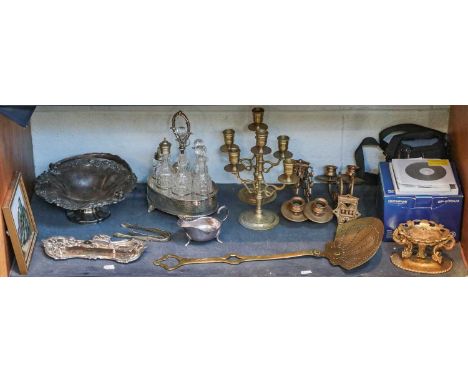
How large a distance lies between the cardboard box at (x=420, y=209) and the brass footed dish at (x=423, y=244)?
67 millimetres

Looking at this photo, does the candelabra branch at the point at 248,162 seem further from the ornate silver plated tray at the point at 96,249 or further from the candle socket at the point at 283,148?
the ornate silver plated tray at the point at 96,249

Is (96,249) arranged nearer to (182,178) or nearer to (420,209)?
(182,178)

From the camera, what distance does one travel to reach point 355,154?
3.29 meters

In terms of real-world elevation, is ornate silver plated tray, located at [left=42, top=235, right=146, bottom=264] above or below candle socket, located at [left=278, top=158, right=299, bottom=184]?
below

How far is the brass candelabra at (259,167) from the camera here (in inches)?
117

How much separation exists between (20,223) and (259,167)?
2.62ft

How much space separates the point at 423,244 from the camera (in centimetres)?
282

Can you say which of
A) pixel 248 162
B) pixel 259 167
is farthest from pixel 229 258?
pixel 248 162

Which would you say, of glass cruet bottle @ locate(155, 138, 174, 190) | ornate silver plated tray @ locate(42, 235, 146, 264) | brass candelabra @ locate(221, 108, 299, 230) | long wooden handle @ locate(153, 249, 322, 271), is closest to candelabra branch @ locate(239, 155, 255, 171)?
brass candelabra @ locate(221, 108, 299, 230)

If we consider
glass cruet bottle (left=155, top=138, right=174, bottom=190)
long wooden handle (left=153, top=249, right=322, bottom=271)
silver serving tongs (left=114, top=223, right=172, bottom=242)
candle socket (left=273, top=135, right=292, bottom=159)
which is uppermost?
candle socket (left=273, top=135, right=292, bottom=159)

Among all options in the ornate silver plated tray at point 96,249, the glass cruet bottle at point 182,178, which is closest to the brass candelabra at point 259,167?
the glass cruet bottle at point 182,178

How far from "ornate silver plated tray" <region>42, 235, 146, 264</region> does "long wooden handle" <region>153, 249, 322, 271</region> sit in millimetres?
95

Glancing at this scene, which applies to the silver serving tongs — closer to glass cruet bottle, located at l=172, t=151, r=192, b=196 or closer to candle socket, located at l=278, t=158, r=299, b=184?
glass cruet bottle, located at l=172, t=151, r=192, b=196

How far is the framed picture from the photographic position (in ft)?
9.07
